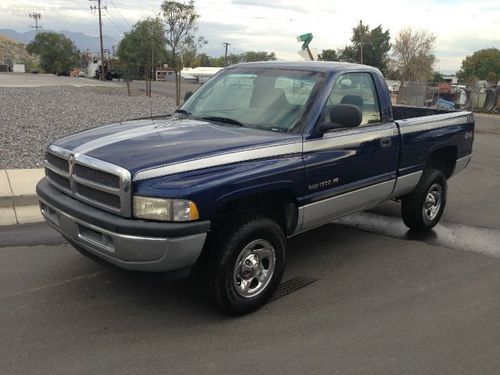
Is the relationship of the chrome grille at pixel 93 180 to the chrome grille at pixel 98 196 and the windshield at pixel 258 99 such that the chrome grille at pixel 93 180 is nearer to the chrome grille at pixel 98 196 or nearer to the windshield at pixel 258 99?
the chrome grille at pixel 98 196

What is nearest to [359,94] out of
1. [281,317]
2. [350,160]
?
[350,160]

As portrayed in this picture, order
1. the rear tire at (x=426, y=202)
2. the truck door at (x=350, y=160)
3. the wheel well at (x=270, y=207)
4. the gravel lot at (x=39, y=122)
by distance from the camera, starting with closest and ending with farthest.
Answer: the wheel well at (x=270, y=207), the truck door at (x=350, y=160), the rear tire at (x=426, y=202), the gravel lot at (x=39, y=122)

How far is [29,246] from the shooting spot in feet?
17.9

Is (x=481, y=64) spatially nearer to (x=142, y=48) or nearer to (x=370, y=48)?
(x=370, y=48)

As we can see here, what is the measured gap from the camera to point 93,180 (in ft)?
12.1

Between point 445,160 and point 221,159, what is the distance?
401 cm

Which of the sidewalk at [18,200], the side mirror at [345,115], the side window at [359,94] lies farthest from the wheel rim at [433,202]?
the sidewalk at [18,200]

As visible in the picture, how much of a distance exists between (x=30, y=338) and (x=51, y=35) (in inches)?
4137

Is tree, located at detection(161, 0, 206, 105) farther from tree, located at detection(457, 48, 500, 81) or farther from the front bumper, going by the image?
tree, located at detection(457, 48, 500, 81)

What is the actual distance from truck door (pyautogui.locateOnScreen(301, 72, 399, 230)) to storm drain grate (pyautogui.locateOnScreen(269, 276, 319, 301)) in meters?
0.53

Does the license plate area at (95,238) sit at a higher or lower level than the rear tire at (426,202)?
higher

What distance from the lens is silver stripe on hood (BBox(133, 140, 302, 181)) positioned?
3455mm

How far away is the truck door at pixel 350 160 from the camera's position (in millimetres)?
4422

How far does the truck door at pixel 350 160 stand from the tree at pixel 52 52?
99583 mm
